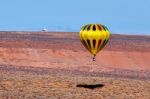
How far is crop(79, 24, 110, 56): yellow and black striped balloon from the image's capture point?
4424 cm

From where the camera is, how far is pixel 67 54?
74.8m

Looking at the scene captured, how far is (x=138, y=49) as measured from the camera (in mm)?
80250

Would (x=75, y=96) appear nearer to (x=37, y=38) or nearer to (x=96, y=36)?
(x=96, y=36)

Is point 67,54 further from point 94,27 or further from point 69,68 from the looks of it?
point 94,27

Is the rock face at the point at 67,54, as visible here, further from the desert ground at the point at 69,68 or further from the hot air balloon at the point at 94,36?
the hot air balloon at the point at 94,36

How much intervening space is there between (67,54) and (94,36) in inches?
1206

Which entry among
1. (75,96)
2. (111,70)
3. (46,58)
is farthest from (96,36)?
(46,58)

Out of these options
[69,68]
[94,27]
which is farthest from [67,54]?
[94,27]

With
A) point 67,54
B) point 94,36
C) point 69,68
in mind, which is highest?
point 94,36

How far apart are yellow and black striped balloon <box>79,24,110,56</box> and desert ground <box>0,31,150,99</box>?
93.7 inches

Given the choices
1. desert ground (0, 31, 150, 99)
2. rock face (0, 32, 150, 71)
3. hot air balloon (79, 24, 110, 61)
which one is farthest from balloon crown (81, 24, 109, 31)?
rock face (0, 32, 150, 71)

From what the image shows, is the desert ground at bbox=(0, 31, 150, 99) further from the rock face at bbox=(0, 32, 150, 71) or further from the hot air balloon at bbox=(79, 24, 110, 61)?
the hot air balloon at bbox=(79, 24, 110, 61)

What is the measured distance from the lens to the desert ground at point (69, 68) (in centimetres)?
4006

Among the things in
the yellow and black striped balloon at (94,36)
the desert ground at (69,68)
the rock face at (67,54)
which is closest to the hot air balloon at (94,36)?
the yellow and black striped balloon at (94,36)
